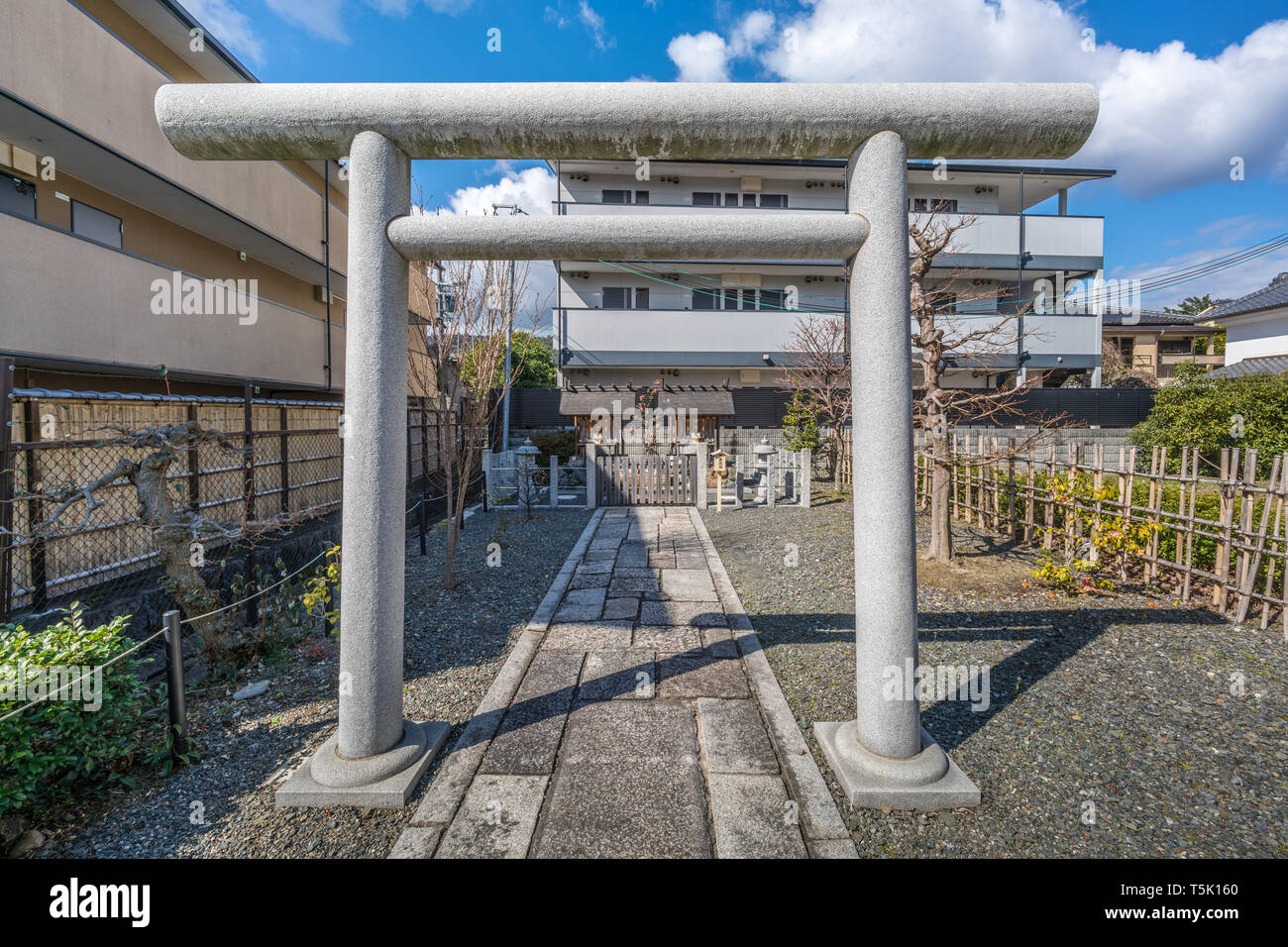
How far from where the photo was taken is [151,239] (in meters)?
8.68

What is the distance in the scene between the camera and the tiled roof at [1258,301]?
20.7 m

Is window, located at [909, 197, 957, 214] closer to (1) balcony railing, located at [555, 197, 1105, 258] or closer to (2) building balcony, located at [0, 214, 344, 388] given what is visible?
(1) balcony railing, located at [555, 197, 1105, 258]

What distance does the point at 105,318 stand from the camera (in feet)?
21.6

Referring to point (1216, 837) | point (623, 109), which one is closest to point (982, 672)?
point (1216, 837)

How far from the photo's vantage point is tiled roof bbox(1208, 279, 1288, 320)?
2067 cm

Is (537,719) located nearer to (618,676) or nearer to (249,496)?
(618,676)

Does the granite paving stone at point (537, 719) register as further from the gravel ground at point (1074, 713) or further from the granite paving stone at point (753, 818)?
the gravel ground at point (1074, 713)

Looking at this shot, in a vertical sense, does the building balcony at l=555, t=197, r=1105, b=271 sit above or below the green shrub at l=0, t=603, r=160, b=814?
above

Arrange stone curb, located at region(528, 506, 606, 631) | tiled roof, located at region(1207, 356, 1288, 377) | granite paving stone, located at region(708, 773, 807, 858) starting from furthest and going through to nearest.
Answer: tiled roof, located at region(1207, 356, 1288, 377)
stone curb, located at region(528, 506, 606, 631)
granite paving stone, located at region(708, 773, 807, 858)

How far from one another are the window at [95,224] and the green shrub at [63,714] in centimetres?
703

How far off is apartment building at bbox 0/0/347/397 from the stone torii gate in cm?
248

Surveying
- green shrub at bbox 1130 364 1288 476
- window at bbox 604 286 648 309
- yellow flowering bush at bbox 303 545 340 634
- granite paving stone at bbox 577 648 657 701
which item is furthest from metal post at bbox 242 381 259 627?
window at bbox 604 286 648 309

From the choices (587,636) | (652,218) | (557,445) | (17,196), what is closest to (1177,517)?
(587,636)

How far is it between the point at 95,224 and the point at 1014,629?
11.6m
